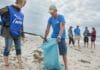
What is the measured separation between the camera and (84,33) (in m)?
23.2

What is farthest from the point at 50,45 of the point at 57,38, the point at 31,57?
the point at 31,57

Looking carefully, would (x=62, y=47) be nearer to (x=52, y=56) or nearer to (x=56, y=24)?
(x=52, y=56)

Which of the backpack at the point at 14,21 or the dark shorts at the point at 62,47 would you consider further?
the dark shorts at the point at 62,47

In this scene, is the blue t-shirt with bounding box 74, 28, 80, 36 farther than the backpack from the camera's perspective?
Yes

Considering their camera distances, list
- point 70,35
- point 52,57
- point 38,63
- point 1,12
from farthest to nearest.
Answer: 1. point 70,35
2. point 38,63
3. point 52,57
4. point 1,12

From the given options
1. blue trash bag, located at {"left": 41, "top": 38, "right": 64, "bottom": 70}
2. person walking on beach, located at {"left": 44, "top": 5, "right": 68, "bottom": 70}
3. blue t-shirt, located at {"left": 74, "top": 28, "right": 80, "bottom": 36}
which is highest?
person walking on beach, located at {"left": 44, "top": 5, "right": 68, "bottom": 70}

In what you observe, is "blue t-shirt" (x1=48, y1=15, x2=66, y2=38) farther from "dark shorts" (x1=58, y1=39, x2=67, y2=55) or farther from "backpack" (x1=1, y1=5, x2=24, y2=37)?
"backpack" (x1=1, y1=5, x2=24, y2=37)

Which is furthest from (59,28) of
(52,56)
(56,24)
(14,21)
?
(14,21)

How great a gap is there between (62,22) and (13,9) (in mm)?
1254

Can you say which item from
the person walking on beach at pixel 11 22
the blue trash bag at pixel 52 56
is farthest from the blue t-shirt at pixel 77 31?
the person walking on beach at pixel 11 22

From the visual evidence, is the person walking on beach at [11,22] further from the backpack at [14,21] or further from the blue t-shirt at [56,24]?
the blue t-shirt at [56,24]

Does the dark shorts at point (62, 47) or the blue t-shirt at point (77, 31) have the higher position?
the dark shorts at point (62, 47)

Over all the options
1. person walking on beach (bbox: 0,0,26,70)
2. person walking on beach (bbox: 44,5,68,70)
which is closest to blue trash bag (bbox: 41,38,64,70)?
person walking on beach (bbox: 44,5,68,70)

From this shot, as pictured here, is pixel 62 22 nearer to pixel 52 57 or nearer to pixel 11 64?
pixel 52 57
